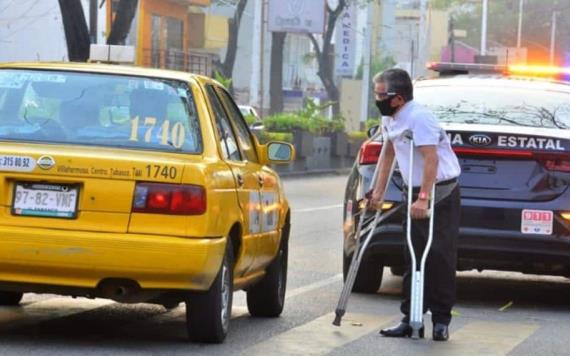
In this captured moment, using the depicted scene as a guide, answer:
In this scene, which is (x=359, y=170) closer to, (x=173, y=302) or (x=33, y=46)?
(x=173, y=302)

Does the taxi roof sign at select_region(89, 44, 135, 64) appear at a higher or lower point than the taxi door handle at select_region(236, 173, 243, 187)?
higher

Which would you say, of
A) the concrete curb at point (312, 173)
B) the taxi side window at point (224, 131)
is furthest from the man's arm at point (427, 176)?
the concrete curb at point (312, 173)

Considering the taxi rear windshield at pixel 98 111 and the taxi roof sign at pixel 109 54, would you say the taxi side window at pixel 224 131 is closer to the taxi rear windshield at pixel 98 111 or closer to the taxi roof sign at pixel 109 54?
the taxi rear windshield at pixel 98 111

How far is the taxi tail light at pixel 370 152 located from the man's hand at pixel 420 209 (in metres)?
1.86

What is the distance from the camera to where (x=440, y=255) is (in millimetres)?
8719

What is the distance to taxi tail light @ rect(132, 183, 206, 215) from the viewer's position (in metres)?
7.60

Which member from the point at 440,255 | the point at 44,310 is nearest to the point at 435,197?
the point at 440,255

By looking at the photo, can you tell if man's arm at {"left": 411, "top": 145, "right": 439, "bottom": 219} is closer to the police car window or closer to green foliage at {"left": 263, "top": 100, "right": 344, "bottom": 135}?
the police car window

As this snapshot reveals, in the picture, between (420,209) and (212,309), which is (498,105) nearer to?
(420,209)

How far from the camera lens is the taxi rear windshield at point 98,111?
805 cm

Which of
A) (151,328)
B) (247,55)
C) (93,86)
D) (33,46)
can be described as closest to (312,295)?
(151,328)

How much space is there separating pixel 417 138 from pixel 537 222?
1.88 metres

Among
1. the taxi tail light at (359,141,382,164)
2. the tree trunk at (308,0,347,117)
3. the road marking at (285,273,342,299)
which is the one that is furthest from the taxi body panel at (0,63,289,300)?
the tree trunk at (308,0,347,117)

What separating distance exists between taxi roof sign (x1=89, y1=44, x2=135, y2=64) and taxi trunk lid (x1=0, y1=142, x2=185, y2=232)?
6.84 m
